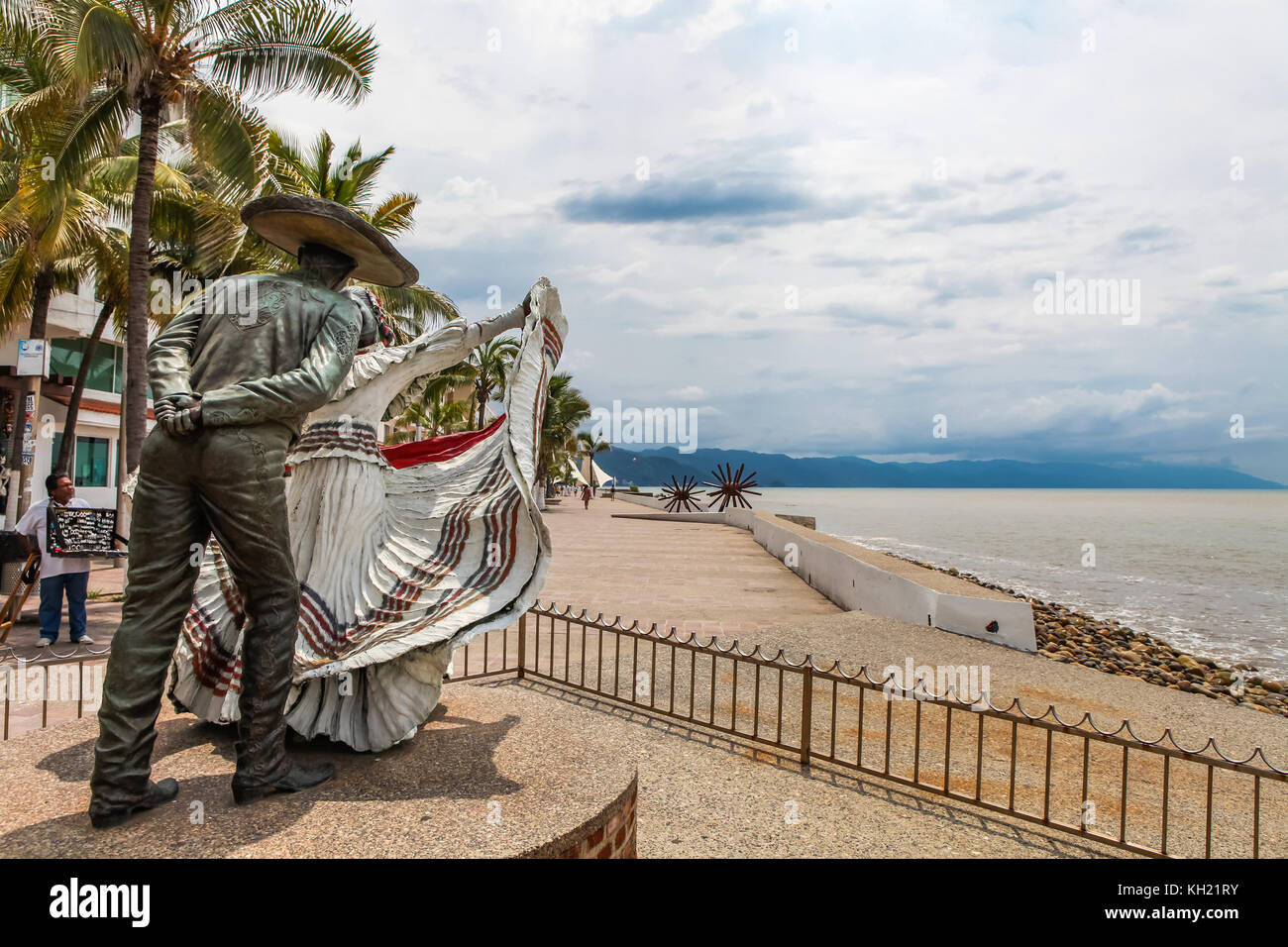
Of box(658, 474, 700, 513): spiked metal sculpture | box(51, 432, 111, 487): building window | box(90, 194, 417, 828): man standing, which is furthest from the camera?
box(658, 474, 700, 513): spiked metal sculpture

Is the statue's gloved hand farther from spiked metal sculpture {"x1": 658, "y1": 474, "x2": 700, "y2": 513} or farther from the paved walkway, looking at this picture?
spiked metal sculpture {"x1": 658, "y1": 474, "x2": 700, "y2": 513}

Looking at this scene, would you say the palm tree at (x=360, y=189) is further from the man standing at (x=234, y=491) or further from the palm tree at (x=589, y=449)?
the palm tree at (x=589, y=449)

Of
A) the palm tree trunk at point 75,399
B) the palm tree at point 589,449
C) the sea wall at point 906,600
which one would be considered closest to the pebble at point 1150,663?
the sea wall at point 906,600

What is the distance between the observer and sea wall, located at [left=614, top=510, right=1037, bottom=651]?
29.0ft

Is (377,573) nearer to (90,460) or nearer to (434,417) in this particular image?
(90,460)

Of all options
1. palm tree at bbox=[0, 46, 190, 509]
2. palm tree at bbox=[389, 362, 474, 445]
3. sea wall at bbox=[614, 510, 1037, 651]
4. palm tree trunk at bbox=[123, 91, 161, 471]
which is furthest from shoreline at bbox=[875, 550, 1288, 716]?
palm tree at bbox=[389, 362, 474, 445]

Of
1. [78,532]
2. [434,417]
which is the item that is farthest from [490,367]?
[78,532]

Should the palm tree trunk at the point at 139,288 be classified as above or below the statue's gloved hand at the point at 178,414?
above

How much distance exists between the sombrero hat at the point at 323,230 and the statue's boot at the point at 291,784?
2.11m

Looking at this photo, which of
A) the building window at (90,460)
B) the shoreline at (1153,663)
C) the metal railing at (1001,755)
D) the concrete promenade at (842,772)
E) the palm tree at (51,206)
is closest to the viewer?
the concrete promenade at (842,772)

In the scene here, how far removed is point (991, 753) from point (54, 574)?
8624mm

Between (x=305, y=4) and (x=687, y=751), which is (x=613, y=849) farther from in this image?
(x=305, y=4)

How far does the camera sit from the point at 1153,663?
39.1ft

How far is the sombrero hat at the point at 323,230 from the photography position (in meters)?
2.97
